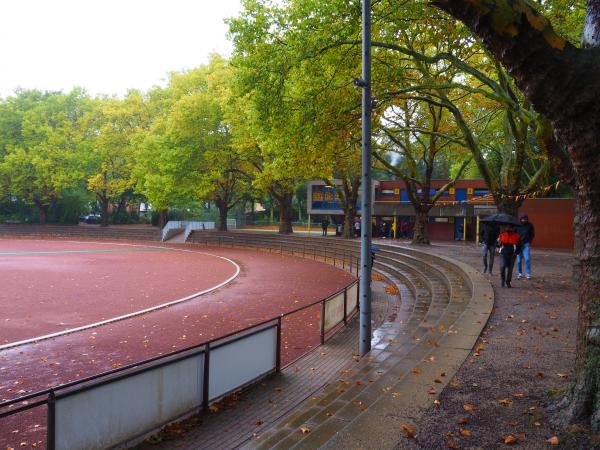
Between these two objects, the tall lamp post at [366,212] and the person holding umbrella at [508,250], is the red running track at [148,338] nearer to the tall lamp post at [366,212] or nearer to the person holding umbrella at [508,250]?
the tall lamp post at [366,212]

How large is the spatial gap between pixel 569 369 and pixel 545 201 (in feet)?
89.7

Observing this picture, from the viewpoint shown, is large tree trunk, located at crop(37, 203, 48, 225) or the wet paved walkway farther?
large tree trunk, located at crop(37, 203, 48, 225)

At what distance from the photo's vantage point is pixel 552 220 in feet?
98.0

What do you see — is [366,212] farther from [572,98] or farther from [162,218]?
[162,218]

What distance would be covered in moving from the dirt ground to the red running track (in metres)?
3.76

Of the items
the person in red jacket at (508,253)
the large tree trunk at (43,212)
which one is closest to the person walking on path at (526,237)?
the person in red jacket at (508,253)

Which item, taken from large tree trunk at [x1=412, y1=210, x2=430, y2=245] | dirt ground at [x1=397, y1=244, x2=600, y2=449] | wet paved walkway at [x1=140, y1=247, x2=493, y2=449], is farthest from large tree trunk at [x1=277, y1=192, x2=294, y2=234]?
dirt ground at [x1=397, y1=244, x2=600, y2=449]

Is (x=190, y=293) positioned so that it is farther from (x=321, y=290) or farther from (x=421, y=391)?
(x=421, y=391)

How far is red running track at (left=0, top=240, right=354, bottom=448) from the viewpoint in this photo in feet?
23.2

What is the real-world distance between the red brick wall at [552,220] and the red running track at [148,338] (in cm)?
1822

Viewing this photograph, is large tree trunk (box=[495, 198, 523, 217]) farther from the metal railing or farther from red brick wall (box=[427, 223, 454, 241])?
the metal railing

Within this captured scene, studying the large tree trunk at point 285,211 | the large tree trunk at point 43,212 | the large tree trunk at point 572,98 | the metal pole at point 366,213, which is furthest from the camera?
the large tree trunk at point 43,212

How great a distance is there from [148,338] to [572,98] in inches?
351

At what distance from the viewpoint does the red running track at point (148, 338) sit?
279 inches
